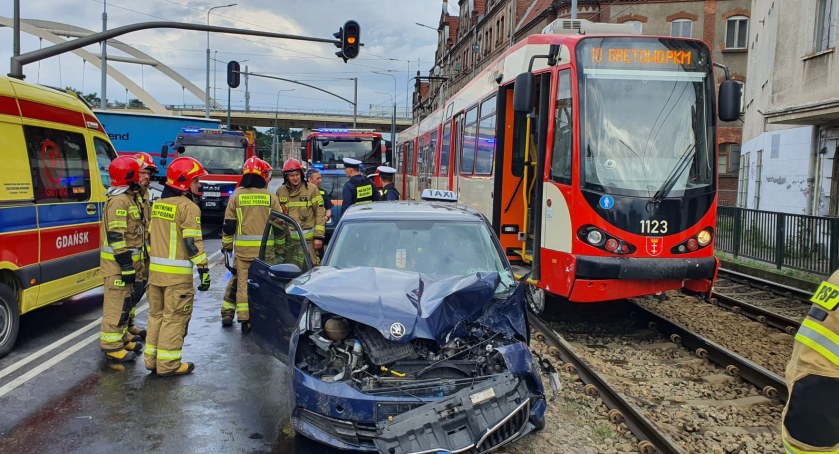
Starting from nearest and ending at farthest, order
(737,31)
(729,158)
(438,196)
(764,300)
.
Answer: (438,196) → (764,300) → (737,31) → (729,158)

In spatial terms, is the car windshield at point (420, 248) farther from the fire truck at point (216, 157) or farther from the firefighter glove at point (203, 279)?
the fire truck at point (216, 157)

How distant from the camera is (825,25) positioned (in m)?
14.7

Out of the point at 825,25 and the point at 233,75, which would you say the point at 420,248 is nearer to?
the point at 825,25

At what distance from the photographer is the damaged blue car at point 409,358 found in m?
3.88

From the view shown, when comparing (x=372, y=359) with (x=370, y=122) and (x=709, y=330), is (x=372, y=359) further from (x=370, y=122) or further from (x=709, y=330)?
(x=370, y=122)

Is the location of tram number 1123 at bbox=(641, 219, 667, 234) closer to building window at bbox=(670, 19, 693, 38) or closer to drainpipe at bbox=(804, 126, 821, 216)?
drainpipe at bbox=(804, 126, 821, 216)

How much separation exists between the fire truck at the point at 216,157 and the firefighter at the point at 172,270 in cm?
1299

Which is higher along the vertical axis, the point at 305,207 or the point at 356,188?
the point at 356,188

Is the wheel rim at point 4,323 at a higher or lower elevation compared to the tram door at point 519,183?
lower

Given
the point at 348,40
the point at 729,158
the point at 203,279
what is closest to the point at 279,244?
the point at 203,279

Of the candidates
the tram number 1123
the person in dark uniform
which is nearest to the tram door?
the person in dark uniform

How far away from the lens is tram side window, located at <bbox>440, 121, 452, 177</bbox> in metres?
14.2

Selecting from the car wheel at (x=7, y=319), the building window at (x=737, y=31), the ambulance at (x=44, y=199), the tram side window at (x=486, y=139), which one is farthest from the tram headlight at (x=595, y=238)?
the building window at (x=737, y=31)

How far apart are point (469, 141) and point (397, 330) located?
26.3 feet
